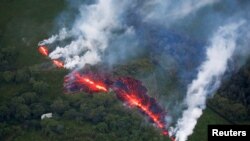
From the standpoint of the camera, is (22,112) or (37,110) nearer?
(22,112)

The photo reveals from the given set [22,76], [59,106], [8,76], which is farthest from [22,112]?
[8,76]

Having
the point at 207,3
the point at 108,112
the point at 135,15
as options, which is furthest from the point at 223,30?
the point at 108,112

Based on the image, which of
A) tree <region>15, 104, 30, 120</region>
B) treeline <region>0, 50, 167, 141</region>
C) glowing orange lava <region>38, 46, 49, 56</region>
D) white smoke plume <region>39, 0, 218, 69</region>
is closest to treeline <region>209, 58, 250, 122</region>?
treeline <region>0, 50, 167, 141</region>

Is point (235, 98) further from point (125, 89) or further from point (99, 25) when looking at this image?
point (99, 25)

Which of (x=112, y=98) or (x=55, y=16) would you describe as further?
(x=55, y=16)

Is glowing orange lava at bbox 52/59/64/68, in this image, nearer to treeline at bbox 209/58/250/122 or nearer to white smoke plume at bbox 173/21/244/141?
white smoke plume at bbox 173/21/244/141

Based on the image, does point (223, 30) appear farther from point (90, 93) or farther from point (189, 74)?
point (90, 93)
